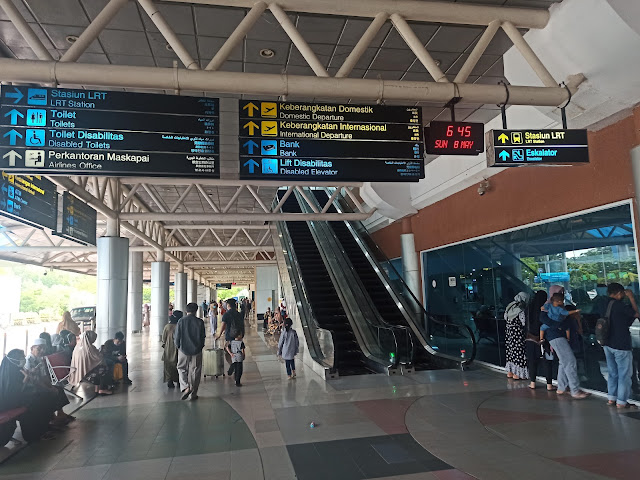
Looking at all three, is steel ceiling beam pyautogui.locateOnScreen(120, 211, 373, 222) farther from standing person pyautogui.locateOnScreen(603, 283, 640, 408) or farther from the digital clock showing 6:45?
the digital clock showing 6:45

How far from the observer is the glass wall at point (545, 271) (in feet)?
21.5

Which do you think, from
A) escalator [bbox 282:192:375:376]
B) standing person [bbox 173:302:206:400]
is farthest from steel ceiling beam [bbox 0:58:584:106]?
escalator [bbox 282:192:375:376]

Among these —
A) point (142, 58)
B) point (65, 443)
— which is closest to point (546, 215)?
point (142, 58)

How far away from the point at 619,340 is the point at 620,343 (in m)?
0.04

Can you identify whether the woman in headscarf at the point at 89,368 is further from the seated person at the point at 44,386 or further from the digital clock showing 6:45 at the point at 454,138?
the digital clock showing 6:45 at the point at 454,138

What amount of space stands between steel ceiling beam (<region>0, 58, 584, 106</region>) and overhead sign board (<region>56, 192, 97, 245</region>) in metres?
4.47

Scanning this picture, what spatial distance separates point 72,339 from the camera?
966 centimetres

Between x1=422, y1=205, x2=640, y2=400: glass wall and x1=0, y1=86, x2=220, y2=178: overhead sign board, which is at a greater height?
x1=0, y1=86, x2=220, y2=178: overhead sign board

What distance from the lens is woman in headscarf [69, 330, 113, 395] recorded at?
8070 mm

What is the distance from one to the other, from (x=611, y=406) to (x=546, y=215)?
3.23 meters

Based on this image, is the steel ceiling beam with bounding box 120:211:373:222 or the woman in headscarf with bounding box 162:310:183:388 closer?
the woman in headscarf with bounding box 162:310:183:388

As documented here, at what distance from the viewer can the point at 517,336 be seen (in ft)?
27.4

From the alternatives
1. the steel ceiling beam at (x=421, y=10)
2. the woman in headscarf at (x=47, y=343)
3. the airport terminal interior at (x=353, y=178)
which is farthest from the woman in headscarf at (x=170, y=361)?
the steel ceiling beam at (x=421, y=10)

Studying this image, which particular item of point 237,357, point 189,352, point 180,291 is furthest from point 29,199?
point 180,291
